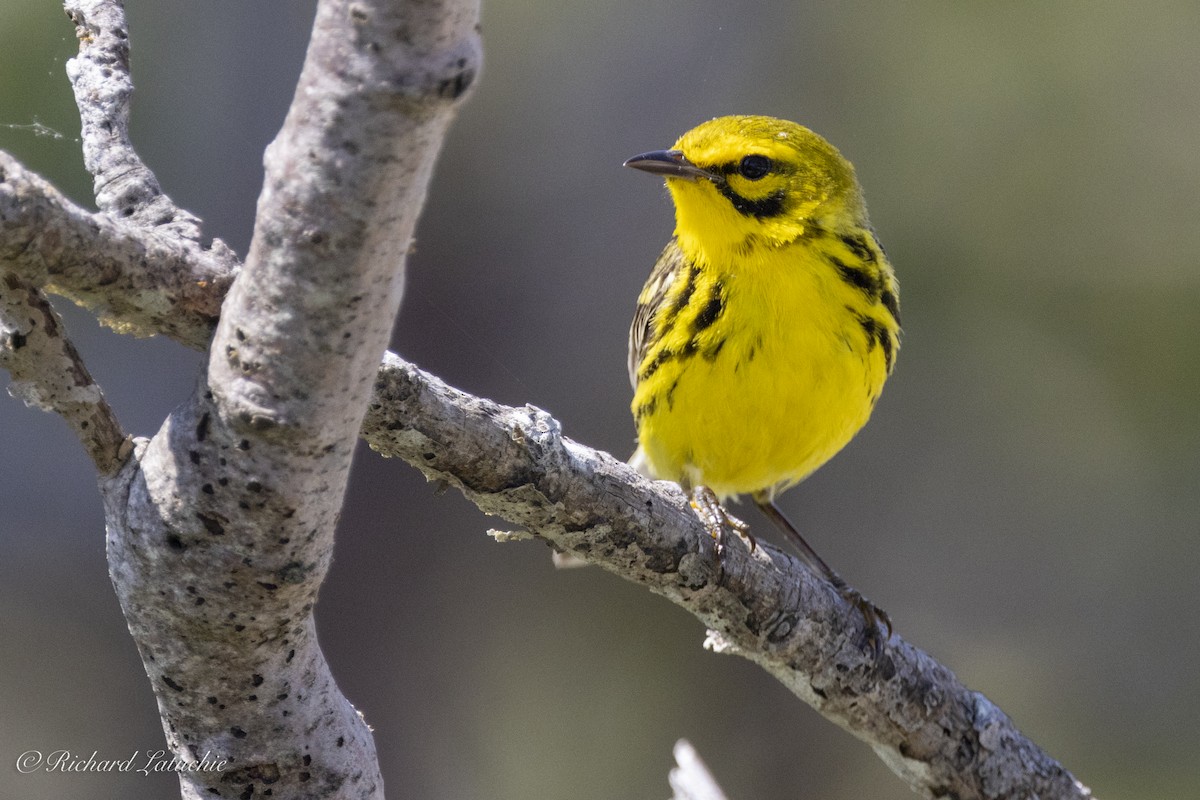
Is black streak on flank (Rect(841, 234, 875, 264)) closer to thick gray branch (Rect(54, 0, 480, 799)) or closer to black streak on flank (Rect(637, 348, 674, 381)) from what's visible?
black streak on flank (Rect(637, 348, 674, 381))

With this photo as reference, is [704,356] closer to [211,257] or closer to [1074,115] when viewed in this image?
[211,257]

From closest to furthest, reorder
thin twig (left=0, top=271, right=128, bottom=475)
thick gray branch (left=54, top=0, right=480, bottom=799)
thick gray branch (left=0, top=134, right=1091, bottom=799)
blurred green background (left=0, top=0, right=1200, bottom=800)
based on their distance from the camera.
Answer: thick gray branch (left=54, top=0, right=480, bottom=799) < thin twig (left=0, top=271, right=128, bottom=475) < thick gray branch (left=0, top=134, right=1091, bottom=799) < blurred green background (left=0, top=0, right=1200, bottom=800)

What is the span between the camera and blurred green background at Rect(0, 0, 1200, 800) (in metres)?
5.94

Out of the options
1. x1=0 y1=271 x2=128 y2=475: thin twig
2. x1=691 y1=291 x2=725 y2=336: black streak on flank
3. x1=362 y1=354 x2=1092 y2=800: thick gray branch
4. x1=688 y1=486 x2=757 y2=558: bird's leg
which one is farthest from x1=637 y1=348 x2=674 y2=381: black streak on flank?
x1=0 y1=271 x2=128 y2=475: thin twig

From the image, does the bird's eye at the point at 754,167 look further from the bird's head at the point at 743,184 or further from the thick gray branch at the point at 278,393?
the thick gray branch at the point at 278,393

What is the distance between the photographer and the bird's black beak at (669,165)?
3.78 metres

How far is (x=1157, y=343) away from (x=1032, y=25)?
2127mm

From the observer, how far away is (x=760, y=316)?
11.9 ft

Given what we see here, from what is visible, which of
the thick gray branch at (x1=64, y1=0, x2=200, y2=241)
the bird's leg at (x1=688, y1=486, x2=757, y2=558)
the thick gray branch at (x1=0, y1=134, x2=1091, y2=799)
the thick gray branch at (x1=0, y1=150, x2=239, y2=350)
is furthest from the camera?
the bird's leg at (x1=688, y1=486, x2=757, y2=558)

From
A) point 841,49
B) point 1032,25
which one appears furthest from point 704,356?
point 1032,25

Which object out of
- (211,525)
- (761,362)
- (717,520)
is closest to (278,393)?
(211,525)

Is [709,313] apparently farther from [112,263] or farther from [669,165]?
[112,263]

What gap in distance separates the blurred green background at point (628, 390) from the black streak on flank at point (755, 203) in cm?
216

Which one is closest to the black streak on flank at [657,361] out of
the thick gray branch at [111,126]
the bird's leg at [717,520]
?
the bird's leg at [717,520]
